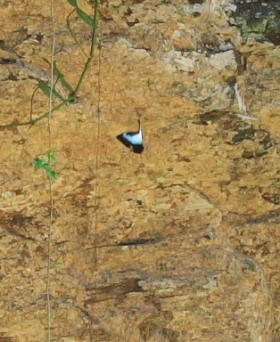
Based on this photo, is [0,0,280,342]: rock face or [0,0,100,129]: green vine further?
[0,0,280,342]: rock face

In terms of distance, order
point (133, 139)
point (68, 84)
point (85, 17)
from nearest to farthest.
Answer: point (85, 17) → point (68, 84) → point (133, 139)

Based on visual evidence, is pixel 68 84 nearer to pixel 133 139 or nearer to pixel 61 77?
pixel 61 77

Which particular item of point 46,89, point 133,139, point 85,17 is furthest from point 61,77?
point 133,139

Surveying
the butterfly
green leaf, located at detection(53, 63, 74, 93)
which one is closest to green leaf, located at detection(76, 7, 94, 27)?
green leaf, located at detection(53, 63, 74, 93)

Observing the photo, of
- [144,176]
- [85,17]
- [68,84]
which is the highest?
[85,17]

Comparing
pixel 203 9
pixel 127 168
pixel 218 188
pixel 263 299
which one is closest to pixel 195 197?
pixel 218 188

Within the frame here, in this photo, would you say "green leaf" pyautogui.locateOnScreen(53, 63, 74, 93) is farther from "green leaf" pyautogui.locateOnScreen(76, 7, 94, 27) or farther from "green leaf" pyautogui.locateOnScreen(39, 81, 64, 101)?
"green leaf" pyautogui.locateOnScreen(76, 7, 94, 27)
